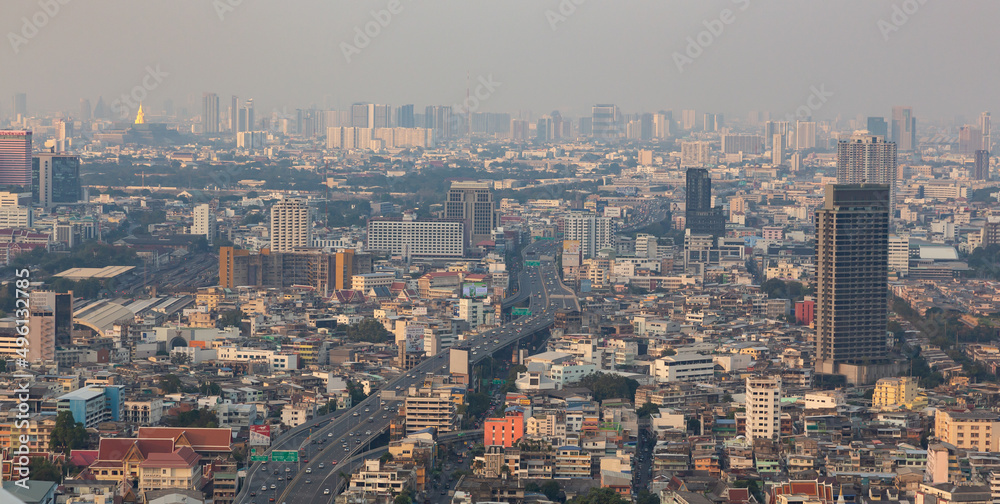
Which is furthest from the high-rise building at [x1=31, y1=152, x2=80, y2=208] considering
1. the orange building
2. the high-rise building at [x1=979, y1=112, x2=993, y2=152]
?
the high-rise building at [x1=979, y1=112, x2=993, y2=152]

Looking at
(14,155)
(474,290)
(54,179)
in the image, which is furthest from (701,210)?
(14,155)

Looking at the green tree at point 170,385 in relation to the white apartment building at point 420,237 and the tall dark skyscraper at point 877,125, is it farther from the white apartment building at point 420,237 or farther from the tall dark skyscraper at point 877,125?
the tall dark skyscraper at point 877,125

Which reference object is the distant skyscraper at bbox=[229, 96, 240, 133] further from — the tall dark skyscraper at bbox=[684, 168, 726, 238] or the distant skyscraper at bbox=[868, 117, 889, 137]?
the tall dark skyscraper at bbox=[684, 168, 726, 238]

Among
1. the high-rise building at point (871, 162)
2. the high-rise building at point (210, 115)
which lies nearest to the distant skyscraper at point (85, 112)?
the high-rise building at point (210, 115)

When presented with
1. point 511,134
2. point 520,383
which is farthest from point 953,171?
point 520,383

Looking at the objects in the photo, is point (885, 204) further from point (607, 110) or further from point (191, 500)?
point (607, 110)

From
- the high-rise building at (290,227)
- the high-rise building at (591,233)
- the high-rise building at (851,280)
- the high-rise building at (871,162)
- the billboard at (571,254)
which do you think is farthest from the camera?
the high-rise building at (871,162)
